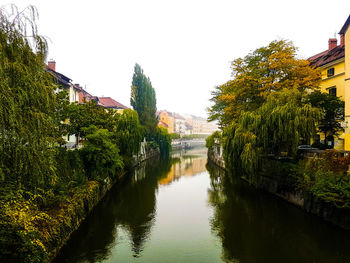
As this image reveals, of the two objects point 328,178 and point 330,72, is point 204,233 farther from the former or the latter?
point 330,72

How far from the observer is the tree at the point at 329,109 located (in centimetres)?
1883

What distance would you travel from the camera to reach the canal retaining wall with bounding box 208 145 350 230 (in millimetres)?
11438

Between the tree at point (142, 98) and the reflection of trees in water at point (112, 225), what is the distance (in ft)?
71.6

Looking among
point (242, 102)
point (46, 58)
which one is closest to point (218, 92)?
point (242, 102)

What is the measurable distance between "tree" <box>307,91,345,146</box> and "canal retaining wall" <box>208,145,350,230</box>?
18.2 feet

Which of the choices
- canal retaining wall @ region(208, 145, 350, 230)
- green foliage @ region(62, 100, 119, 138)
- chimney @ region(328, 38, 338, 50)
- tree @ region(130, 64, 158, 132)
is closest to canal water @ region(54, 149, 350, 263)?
canal retaining wall @ region(208, 145, 350, 230)

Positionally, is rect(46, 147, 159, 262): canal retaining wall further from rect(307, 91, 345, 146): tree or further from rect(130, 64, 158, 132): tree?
rect(130, 64, 158, 132): tree

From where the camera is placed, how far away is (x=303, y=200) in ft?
46.3

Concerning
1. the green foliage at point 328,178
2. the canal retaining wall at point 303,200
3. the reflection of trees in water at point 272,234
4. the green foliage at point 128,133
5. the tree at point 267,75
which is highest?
the tree at point 267,75

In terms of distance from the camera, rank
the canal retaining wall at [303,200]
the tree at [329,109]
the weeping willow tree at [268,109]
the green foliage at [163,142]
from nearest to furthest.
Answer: the canal retaining wall at [303,200] → the weeping willow tree at [268,109] → the tree at [329,109] → the green foliage at [163,142]

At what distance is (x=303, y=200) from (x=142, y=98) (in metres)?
32.1

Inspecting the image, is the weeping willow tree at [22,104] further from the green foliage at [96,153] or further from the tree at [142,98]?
the tree at [142,98]

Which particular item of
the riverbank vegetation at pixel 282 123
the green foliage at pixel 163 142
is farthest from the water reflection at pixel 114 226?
the green foliage at pixel 163 142

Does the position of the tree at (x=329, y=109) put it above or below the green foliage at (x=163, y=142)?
above
